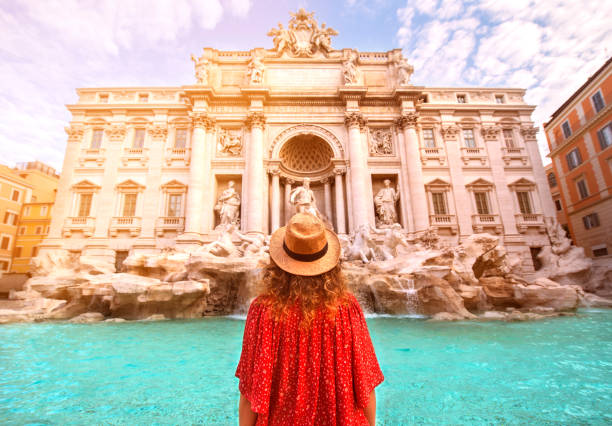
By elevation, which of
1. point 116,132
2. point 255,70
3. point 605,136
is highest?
point 255,70

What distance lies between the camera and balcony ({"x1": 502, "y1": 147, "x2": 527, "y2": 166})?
1886 cm

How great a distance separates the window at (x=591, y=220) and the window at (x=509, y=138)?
7483 mm

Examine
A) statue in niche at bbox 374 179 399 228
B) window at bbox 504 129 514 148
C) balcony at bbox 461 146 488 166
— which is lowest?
statue in niche at bbox 374 179 399 228

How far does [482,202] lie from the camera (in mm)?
18141

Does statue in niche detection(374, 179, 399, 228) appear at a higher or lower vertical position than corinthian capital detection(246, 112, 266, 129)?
lower

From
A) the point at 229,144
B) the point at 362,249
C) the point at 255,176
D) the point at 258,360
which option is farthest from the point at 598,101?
the point at 258,360

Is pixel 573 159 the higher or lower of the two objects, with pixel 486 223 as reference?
higher

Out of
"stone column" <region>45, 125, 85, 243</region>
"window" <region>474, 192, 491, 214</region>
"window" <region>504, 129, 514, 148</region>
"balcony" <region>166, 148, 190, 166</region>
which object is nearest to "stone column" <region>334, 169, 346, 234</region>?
"window" <region>474, 192, 491, 214</region>

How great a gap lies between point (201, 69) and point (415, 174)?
1517cm

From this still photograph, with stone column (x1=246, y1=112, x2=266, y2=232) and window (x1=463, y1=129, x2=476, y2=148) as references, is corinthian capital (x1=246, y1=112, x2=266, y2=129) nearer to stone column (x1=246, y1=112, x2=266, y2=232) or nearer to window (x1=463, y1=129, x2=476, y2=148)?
stone column (x1=246, y1=112, x2=266, y2=232)

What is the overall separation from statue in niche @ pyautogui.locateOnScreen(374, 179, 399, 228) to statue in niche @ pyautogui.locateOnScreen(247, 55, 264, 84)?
1040 centimetres

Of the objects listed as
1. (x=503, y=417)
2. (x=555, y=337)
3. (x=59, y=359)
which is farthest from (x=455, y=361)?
(x=59, y=359)

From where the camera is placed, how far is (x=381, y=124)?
18344 mm

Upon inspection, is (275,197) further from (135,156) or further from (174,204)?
(135,156)
